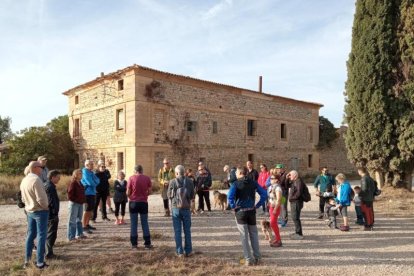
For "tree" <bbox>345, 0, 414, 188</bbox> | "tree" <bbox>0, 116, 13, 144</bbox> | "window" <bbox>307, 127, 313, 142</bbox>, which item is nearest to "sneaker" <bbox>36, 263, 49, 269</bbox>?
"tree" <bbox>345, 0, 414, 188</bbox>

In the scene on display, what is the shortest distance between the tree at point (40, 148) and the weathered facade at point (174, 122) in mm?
902

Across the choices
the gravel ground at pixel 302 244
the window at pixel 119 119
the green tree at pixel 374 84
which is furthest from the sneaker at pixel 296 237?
the window at pixel 119 119

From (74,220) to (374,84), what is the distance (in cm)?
1266

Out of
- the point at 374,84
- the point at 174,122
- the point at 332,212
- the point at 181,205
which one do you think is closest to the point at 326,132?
the point at 174,122

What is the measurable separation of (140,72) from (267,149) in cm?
1236

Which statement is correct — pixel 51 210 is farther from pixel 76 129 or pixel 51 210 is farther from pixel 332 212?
pixel 76 129

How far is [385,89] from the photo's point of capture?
14.3m

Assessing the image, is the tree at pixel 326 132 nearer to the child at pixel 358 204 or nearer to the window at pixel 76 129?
the window at pixel 76 129

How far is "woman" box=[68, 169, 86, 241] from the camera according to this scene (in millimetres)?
7031

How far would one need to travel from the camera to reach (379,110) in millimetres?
14141

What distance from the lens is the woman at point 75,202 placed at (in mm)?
7031

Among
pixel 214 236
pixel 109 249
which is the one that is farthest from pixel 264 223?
pixel 109 249

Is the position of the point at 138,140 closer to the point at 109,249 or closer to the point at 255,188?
the point at 109,249

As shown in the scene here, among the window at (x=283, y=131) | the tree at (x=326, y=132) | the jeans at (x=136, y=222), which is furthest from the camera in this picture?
the tree at (x=326, y=132)
